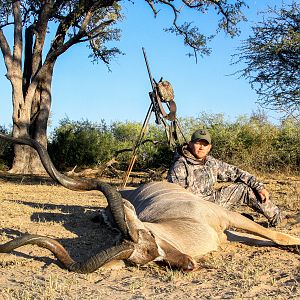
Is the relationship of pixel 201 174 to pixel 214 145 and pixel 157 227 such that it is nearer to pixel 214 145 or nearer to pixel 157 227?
pixel 157 227

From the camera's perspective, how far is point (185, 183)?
7102mm

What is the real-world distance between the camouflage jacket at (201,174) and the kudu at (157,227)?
0.51 m

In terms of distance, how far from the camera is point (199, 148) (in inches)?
281

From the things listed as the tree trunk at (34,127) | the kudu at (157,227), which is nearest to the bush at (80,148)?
the tree trunk at (34,127)

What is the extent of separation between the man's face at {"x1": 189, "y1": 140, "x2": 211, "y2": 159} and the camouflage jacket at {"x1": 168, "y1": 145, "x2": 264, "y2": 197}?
72mm

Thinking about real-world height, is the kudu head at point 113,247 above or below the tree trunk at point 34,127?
below

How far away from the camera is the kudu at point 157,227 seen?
432 centimetres

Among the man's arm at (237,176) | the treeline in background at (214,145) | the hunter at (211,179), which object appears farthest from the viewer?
the treeline in background at (214,145)

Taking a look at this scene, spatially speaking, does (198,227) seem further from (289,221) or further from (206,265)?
(289,221)

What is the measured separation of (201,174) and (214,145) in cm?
941

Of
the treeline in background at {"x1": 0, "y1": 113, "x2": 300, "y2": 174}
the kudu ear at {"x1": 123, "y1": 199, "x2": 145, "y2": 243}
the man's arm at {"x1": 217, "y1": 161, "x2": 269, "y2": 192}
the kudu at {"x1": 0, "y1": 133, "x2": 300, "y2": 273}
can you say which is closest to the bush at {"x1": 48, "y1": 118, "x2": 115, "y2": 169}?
the treeline in background at {"x1": 0, "y1": 113, "x2": 300, "y2": 174}

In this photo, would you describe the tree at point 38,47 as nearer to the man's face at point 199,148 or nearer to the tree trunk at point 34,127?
the tree trunk at point 34,127

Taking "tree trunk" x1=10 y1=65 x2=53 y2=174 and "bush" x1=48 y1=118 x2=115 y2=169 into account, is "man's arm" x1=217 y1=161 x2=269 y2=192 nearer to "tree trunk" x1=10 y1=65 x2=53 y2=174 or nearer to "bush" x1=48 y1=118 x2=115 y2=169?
"tree trunk" x1=10 y1=65 x2=53 y2=174

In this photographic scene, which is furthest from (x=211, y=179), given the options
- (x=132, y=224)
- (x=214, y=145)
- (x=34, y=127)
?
(x=34, y=127)
